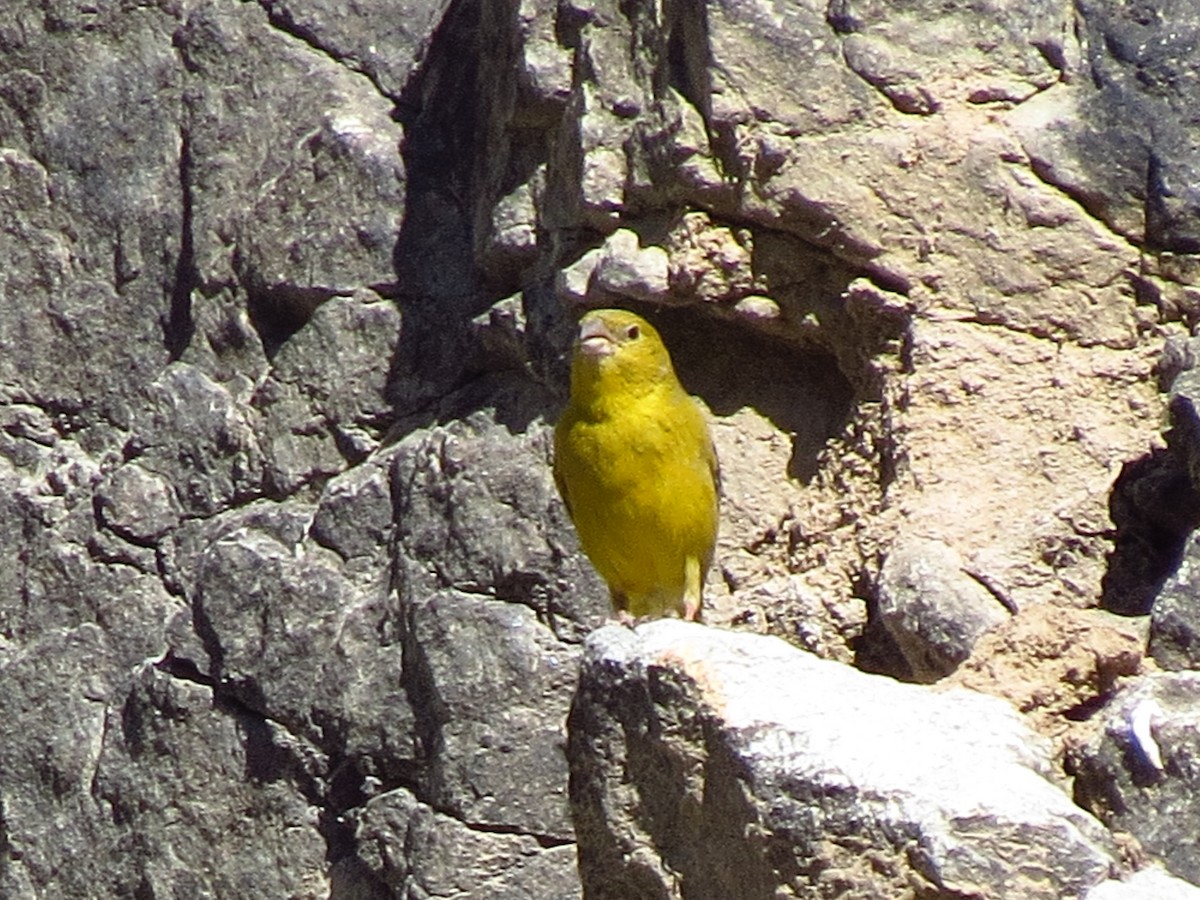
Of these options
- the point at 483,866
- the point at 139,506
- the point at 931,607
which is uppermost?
the point at 931,607

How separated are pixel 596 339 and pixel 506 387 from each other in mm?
929

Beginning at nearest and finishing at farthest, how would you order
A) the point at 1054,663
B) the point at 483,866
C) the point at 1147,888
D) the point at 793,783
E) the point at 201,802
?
the point at 1147,888, the point at 793,783, the point at 1054,663, the point at 483,866, the point at 201,802

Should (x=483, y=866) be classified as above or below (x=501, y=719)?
below

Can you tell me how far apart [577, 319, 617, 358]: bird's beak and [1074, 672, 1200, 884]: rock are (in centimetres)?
254

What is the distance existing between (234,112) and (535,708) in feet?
7.73

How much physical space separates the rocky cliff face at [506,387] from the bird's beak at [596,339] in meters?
0.21

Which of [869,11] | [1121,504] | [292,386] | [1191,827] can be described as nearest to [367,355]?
[292,386]

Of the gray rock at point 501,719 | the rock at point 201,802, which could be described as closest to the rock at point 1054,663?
the gray rock at point 501,719

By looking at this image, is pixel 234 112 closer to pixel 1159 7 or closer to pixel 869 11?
pixel 869 11

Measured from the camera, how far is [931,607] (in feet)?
20.4

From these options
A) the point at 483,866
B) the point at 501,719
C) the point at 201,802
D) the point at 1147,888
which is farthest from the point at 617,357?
the point at 1147,888

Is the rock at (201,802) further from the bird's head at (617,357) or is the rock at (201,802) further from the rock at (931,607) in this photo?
the rock at (931,607)

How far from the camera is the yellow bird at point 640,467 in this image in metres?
6.86

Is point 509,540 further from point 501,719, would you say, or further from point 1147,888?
point 1147,888
